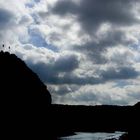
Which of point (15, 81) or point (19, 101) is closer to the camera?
point (19, 101)

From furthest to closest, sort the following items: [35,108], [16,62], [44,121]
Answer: [44,121], [35,108], [16,62]

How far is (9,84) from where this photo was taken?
60.1 metres

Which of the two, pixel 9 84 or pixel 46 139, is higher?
pixel 9 84

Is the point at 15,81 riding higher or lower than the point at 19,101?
higher

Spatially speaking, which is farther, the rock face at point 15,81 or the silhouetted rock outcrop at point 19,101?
the rock face at point 15,81

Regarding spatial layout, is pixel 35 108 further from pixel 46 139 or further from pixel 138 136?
pixel 138 136

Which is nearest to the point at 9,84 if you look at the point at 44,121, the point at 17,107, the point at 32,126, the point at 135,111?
the point at 17,107

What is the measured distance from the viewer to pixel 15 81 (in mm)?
63719

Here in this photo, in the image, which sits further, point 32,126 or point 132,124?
point 32,126

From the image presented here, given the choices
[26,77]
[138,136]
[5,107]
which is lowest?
[138,136]

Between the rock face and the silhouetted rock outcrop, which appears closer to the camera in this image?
the silhouetted rock outcrop

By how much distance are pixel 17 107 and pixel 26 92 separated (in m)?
8.81

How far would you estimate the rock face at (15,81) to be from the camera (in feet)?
194

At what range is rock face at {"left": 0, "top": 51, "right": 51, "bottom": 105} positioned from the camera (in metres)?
59.1
